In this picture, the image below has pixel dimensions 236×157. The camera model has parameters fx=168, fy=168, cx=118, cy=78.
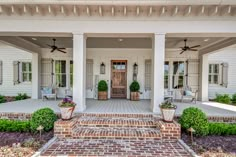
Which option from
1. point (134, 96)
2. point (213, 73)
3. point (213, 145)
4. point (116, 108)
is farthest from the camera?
point (213, 73)

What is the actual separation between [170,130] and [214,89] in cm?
703

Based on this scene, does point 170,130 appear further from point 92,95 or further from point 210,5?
point 92,95

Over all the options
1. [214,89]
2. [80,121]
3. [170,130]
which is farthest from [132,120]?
[214,89]

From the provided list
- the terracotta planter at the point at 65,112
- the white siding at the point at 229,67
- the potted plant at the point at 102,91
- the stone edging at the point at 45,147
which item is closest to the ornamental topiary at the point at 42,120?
the terracotta planter at the point at 65,112

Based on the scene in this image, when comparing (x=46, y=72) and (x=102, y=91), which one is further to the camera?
(x=46, y=72)

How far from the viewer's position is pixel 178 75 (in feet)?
31.2

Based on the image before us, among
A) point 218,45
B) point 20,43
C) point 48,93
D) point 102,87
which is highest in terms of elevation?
point 20,43

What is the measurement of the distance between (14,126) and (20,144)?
131cm

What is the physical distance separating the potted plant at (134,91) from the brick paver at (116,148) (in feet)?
14.8

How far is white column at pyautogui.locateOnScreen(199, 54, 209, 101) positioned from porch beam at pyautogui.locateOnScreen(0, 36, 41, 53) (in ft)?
29.1

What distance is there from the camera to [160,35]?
5371 millimetres

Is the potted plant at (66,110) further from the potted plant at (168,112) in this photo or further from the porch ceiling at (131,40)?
the porch ceiling at (131,40)

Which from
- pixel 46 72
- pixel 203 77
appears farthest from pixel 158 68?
pixel 46 72

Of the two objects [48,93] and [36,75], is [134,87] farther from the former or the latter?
[36,75]
